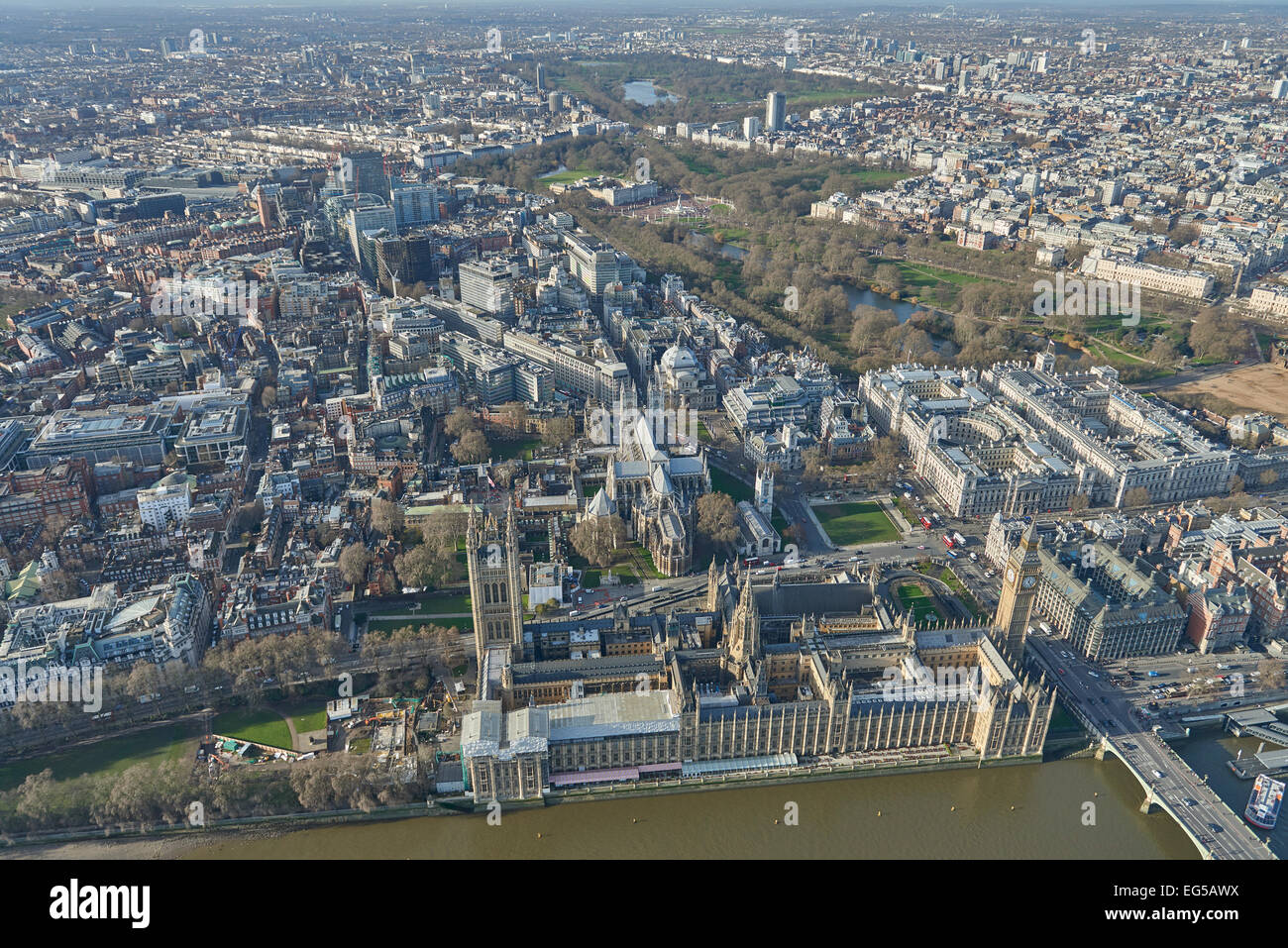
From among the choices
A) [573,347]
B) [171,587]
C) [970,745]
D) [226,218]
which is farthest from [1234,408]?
[226,218]

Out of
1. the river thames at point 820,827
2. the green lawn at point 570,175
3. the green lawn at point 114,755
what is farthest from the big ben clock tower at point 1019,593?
the green lawn at point 570,175

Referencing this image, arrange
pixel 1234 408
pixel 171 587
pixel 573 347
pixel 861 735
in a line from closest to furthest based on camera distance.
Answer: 1. pixel 861 735
2. pixel 171 587
3. pixel 1234 408
4. pixel 573 347

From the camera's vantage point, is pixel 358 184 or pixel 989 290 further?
pixel 358 184

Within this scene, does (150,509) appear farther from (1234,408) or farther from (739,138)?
(739,138)

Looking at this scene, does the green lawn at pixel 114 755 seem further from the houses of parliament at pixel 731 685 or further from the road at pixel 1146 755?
the road at pixel 1146 755

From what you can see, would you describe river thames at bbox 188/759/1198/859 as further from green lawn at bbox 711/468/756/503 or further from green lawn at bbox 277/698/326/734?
green lawn at bbox 711/468/756/503

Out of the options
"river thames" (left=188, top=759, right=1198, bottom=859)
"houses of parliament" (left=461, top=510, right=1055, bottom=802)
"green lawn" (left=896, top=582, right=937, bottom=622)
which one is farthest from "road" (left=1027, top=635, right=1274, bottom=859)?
"green lawn" (left=896, top=582, right=937, bottom=622)

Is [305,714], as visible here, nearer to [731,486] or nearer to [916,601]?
[731,486]

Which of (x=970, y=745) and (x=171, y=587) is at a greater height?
(x=171, y=587)
